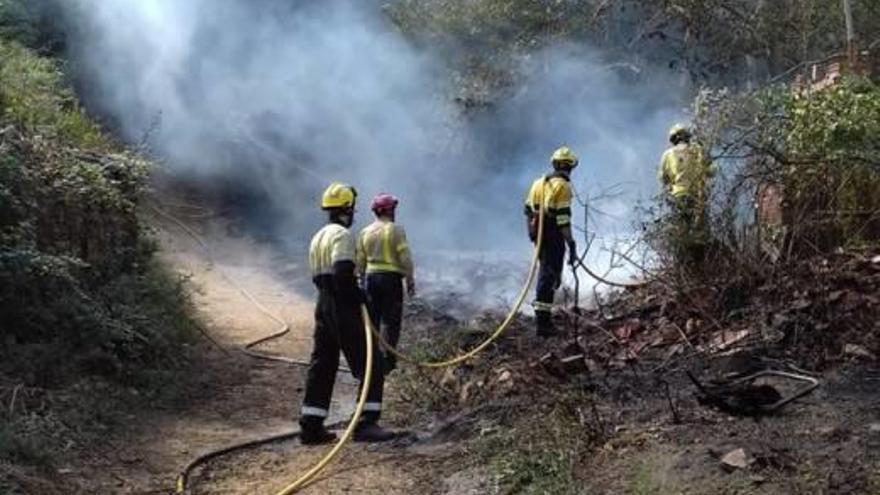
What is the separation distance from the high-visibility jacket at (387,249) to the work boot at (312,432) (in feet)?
5.35

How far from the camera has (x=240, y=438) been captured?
6934 millimetres

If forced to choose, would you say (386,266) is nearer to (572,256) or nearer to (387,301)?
(387,301)

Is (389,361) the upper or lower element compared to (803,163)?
lower

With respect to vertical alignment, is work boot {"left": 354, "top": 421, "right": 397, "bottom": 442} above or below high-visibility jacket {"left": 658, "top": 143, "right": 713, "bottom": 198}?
below

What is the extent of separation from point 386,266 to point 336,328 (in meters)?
1.29

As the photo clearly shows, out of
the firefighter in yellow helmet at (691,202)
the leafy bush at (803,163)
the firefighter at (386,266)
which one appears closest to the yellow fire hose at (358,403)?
the firefighter at (386,266)

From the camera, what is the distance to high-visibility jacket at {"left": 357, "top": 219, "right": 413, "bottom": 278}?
795 cm

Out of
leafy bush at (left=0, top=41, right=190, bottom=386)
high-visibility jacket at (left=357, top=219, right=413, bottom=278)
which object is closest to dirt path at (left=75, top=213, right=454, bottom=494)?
leafy bush at (left=0, top=41, right=190, bottom=386)

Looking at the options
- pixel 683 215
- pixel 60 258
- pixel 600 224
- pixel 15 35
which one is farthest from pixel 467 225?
pixel 60 258

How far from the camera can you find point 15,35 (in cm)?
1627

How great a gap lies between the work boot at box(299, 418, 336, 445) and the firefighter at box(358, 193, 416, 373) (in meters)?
1.27

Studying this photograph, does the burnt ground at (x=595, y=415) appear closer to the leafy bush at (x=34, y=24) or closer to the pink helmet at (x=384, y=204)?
the pink helmet at (x=384, y=204)

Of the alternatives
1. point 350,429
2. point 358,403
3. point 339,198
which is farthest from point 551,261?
point 350,429

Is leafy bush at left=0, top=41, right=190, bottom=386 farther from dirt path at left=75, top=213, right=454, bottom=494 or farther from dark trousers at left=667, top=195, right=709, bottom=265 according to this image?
dark trousers at left=667, top=195, right=709, bottom=265
